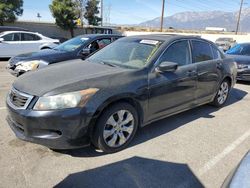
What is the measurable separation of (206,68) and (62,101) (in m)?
3.11

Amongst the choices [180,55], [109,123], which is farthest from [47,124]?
[180,55]

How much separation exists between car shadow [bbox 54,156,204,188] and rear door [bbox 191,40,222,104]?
6.84 feet

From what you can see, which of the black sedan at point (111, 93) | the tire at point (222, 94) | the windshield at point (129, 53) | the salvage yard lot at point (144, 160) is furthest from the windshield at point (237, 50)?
the windshield at point (129, 53)

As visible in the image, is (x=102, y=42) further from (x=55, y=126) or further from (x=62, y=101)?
(x=55, y=126)

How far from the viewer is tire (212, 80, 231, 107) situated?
19.6 ft

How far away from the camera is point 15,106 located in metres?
3.50

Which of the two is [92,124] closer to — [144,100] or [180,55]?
[144,100]

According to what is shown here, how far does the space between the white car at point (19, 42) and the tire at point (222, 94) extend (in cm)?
856

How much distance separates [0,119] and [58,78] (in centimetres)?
182

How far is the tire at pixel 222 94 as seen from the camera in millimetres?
5982

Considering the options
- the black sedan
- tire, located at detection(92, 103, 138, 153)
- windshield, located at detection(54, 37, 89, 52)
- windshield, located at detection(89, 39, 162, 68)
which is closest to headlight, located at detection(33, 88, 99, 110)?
the black sedan

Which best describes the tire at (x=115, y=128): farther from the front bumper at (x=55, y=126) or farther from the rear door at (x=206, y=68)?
the rear door at (x=206, y=68)

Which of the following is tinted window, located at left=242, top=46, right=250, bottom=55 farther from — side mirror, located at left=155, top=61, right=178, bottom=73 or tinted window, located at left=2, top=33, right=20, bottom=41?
tinted window, located at left=2, top=33, right=20, bottom=41

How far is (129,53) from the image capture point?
4.55 meters
